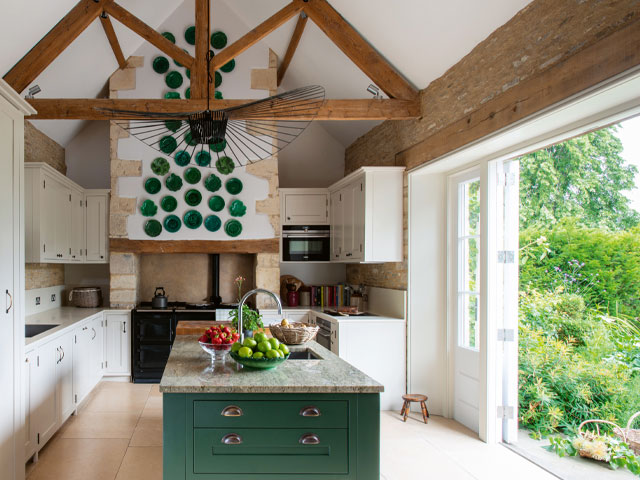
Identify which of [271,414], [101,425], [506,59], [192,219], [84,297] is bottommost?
[101,425]

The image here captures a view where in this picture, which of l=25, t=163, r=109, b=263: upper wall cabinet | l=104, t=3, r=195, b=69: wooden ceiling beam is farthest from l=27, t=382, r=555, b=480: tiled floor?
l=104, t=3, r=195, b=69: wooden ceiling beam

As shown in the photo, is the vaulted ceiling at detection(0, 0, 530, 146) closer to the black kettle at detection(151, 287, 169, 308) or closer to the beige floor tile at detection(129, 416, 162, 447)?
the black kettle at detection(151, 287, 169, 308)

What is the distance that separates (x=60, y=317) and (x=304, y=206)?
10.0 feet

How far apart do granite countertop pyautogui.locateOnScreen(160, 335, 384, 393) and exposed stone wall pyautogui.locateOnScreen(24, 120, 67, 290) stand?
3.33 metres

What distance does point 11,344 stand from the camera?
2.96 meters

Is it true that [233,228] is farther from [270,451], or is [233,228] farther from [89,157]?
[270,451]

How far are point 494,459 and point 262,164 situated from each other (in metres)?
3.99

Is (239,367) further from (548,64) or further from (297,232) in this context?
(297,232)

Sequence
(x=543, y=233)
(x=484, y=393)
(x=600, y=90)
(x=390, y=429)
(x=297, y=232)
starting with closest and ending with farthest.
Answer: (x=600, y=90) → (x=484, y=393) → (x=390, y=429) → (x=543, y=233) → (x=297, y=232)

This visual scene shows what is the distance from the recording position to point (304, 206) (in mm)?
→ 6316

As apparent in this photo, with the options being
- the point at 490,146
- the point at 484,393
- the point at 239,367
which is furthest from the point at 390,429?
the point at 490,146

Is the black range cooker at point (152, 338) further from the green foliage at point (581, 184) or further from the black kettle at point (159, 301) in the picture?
the green foliage at point (581, 184)

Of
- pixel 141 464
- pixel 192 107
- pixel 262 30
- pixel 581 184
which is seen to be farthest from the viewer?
pixel 581 184

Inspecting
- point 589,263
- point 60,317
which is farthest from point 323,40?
point 60,317
